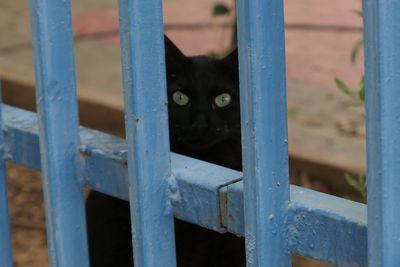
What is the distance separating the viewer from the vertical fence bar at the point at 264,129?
4.33ft

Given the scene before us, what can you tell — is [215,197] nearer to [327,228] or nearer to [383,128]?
[327,228]

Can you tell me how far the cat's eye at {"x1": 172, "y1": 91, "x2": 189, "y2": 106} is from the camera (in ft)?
7.77

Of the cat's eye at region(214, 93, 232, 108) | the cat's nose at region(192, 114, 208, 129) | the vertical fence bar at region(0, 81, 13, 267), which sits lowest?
the vertical fence bar at region(0, 81, 13, 267)

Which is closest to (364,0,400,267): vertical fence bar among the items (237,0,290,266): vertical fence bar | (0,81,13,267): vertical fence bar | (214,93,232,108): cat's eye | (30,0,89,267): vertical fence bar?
(237,0,290,266): vertical fence bar

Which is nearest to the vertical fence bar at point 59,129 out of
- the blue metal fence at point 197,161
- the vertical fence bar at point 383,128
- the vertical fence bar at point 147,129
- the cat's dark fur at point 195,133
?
the blue metal fence at point 197,161

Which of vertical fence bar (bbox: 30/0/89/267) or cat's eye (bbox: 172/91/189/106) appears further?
cat's eye (bbox: 172/91/189/106)

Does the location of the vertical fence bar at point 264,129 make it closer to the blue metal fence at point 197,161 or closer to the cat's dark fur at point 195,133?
the blue metal fence at point 197,161

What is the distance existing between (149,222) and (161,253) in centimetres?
6

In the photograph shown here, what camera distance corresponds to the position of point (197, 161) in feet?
5.29

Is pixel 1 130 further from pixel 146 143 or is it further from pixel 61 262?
pixel 146 143

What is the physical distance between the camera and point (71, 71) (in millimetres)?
1681

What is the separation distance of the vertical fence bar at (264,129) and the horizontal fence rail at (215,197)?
0.11ft

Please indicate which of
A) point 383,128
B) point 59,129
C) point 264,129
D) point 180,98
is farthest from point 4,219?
point 383,128

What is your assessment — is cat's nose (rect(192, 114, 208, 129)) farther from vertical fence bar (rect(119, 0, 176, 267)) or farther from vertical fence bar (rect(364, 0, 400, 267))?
vertical fence bar (rect(364, 0, 400, 267))
